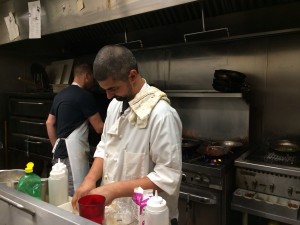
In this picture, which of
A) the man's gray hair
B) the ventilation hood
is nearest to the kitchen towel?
the man's gray hair

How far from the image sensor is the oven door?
1.68m

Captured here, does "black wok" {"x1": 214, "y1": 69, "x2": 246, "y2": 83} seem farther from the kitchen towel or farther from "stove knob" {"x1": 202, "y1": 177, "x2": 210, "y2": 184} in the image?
the kitchen towel

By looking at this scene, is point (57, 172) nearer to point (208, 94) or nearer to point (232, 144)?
point (208, 94)

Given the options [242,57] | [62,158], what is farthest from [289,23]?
[62,158]

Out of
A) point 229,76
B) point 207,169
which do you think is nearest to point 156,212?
point 207,169

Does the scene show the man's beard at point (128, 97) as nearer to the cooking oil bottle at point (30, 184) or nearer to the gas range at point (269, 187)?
the cooking oil bottle at point (30, 184)

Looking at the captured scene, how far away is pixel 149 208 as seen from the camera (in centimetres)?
74

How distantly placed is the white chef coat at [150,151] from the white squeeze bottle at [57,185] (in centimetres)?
24

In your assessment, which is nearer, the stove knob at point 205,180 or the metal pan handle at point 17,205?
the metal pan handle at point 17,205

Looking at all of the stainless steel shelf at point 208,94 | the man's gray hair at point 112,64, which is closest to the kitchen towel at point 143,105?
the man's gray hair at point 112,64

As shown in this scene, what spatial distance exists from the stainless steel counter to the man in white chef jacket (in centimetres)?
20

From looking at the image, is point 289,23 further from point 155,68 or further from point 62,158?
point 62,158

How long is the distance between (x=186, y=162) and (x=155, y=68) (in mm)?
1307

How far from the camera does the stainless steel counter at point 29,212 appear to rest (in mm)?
750
